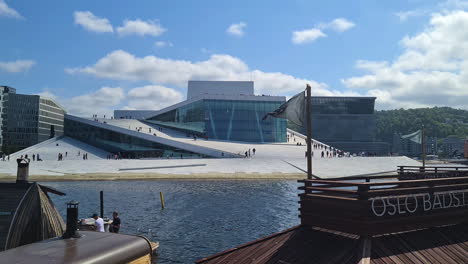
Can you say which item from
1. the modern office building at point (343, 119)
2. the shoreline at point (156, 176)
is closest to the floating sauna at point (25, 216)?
the shoreline at point (156, 176)

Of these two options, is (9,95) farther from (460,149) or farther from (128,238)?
(460,149)

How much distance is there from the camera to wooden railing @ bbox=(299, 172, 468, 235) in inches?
349

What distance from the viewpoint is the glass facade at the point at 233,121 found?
77.8 metres

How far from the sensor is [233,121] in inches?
3091

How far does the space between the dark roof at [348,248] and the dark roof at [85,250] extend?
2.01m

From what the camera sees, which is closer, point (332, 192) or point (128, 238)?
point (128, 238)

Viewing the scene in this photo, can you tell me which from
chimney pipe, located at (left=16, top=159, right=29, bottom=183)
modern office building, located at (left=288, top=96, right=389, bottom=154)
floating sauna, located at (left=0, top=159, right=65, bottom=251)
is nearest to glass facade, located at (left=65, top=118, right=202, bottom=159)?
chimney pipe, located at (left=16, top=159, right=29, bottom=183)

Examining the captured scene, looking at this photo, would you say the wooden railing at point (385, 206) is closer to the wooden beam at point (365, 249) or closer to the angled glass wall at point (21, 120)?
the wooden beam at point (365, 249)

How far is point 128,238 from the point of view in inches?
358

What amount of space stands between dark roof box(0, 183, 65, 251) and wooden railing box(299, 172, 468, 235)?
8.27 m

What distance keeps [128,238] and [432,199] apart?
8.02m

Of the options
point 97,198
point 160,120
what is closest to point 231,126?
point 160,120

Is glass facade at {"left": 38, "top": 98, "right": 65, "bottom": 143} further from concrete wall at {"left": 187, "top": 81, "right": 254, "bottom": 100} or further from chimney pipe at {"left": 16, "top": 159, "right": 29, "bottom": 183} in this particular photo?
chimney pipe at {"left": 16, "top": 159, "right": 29, "bottom": 183}

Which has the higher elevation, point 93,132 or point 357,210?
point 93,132
